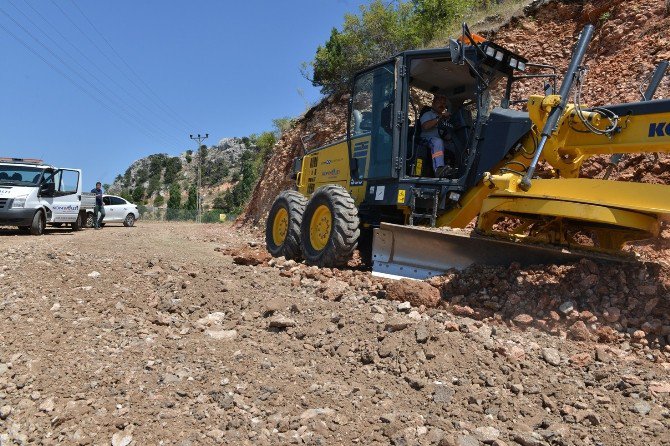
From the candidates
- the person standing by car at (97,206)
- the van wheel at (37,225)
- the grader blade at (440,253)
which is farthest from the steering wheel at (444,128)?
the person standing by car at (97,206)

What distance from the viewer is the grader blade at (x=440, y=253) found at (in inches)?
199

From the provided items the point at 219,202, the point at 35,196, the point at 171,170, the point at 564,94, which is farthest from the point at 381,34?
the point at 171,170

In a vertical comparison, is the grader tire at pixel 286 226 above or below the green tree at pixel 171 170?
below

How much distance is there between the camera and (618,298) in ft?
14.4

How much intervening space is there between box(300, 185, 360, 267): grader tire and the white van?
30.9 feet

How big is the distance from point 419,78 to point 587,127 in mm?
2394

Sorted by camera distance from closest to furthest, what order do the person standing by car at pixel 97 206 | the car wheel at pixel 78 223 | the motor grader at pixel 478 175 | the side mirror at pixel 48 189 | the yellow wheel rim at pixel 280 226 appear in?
the motor grader at pixel 478 175, the yellow wheel rim at pixel 280 226, the side mirror at pixel 48 189, the car wheel at pixel 78 223, the person standing by car at pixel 97 206

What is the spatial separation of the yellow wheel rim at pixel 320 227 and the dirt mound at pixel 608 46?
454 cm

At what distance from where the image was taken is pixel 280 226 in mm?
8633

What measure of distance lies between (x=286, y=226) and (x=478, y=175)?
335 centimetres

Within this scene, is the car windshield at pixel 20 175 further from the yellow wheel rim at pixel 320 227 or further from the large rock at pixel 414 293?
the large rock at pixel 414 293

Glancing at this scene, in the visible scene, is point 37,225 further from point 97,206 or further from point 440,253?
point 440,253

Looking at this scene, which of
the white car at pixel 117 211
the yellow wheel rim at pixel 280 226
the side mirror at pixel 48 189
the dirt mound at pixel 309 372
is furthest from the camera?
the white car at pixel 117 211

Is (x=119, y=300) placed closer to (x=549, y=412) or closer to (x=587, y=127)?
(x=549, y=412)
